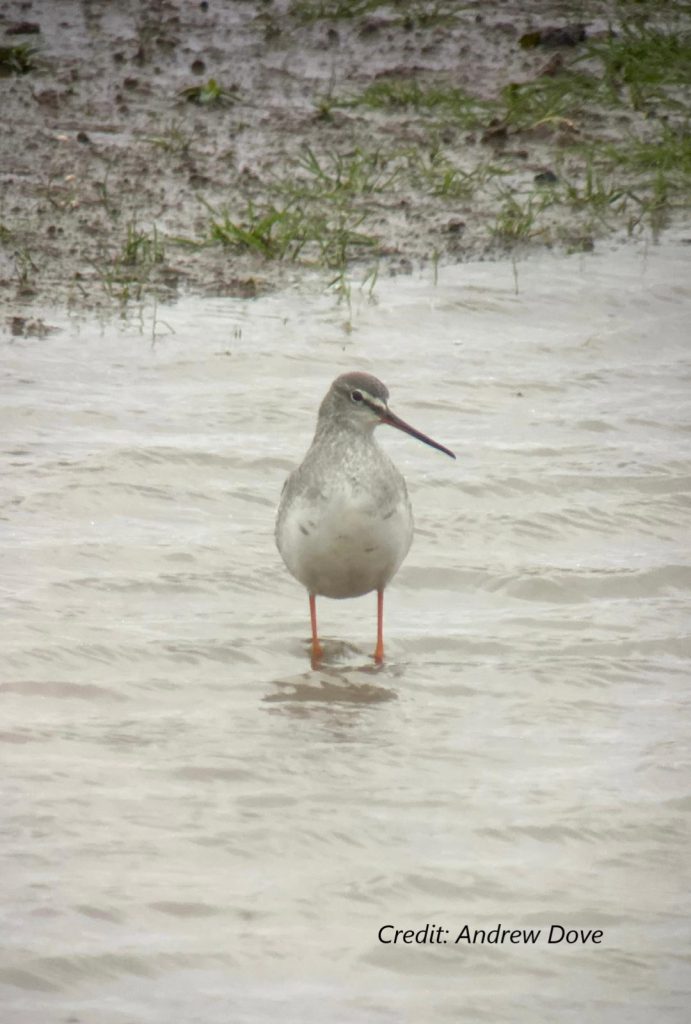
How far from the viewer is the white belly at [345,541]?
23.1 ft

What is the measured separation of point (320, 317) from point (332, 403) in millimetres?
3597

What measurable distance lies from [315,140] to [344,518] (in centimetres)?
773

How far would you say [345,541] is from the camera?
704 cm

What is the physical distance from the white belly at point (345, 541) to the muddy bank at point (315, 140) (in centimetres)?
400

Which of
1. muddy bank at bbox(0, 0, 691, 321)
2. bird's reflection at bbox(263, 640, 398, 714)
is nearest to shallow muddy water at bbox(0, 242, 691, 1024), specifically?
bird's reflection at bbox(263, 640, 398, 714)

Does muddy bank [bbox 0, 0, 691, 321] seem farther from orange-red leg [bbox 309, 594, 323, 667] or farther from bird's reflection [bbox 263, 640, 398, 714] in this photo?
bird's reflection [bbox 263, 640, 398, 714]

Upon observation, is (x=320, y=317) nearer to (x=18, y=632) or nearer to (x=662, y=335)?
(x=662, y=335)

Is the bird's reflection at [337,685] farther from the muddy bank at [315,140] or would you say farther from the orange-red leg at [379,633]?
the muddy bank at [315,140]

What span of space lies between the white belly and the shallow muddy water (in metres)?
0.39

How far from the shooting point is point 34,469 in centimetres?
880

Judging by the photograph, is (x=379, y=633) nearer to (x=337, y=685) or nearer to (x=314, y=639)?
(x=314, y=639)

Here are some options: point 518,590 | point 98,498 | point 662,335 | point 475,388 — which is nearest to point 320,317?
point 475,388

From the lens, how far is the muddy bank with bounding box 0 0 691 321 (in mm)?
11930

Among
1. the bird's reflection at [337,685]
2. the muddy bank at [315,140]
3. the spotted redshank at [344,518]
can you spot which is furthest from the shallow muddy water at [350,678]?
the muddy bank at [315,140]
